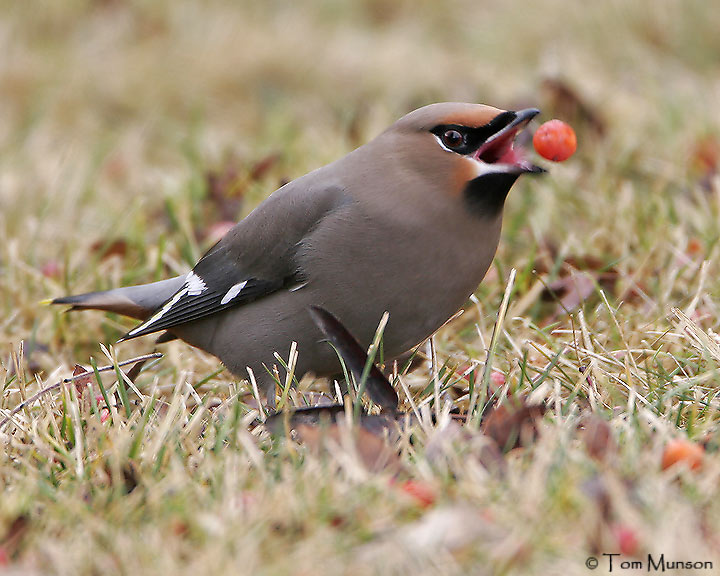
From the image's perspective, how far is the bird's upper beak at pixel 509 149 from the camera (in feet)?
9.84

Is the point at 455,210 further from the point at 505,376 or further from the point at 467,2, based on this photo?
the point at 467,2

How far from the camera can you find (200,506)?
2377 mm

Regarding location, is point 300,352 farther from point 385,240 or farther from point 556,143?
point 556,143

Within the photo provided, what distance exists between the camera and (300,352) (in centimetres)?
328

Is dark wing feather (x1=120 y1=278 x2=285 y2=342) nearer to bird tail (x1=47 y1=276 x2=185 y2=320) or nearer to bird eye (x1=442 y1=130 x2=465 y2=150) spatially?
bird tail (x1=47 y1=276 x2=185 y2=320)

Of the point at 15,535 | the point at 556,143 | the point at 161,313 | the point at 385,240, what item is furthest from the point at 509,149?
the point at 15,535

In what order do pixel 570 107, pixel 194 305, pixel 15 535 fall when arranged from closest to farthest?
pixel 15 535 → pixel 194 305 → pixel 570 107

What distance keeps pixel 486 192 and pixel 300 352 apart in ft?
2.34

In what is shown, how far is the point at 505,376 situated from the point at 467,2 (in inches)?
246

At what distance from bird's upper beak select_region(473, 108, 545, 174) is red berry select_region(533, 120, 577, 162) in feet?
0.77

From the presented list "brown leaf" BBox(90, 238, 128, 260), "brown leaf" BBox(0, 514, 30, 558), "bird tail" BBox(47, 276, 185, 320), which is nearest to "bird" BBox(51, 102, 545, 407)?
"bird tail" BBox(47, 276, 185, 320)

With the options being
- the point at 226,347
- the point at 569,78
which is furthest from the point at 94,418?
the point at 569,78

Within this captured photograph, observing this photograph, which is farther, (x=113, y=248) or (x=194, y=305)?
(x=113, y=248)

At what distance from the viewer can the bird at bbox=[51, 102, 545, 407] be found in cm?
307
